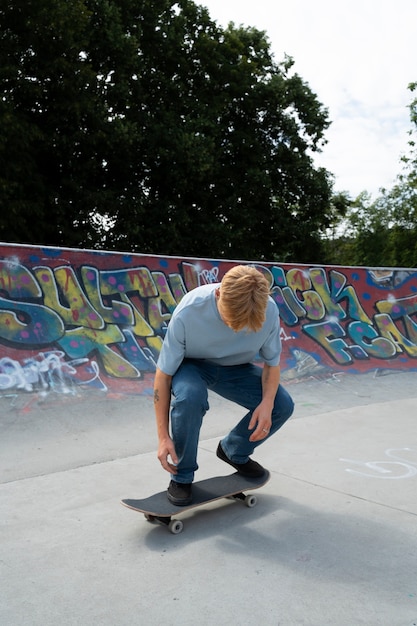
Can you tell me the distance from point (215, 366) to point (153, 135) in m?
17.9

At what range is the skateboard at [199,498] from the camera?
3072 millimetres

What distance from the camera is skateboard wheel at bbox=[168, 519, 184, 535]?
3.07 metres

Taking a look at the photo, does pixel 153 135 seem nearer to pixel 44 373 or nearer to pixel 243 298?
pixel 44 373

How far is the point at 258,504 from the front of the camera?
3486 mm

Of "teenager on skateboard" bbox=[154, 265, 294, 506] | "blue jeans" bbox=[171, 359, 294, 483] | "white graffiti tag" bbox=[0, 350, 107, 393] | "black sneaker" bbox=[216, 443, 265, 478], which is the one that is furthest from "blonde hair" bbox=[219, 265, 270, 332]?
"white graffiti tag" bbox=[0, 350, 107, 393]

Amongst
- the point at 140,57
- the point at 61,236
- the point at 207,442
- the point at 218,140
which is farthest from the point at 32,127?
the point at 207,442

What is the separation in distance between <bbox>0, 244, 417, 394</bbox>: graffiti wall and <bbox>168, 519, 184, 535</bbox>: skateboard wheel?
3.09m

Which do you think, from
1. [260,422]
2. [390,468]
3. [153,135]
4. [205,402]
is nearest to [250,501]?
[260,422]

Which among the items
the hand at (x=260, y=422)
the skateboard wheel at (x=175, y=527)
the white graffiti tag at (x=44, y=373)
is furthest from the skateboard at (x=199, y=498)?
the white graffiti tag at (x=44, y=373)

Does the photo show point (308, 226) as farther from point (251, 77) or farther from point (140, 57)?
point (140, 57)

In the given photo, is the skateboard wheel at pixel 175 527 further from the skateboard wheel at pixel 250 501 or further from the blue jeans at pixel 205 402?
the skateboard wheel at pixel 250 501

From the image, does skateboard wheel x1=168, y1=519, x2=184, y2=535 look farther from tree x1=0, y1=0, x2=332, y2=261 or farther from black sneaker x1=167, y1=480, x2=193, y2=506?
tree x1=0, y1=0, x2=332, y2=261

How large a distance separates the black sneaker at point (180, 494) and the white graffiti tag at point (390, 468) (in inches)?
55.6

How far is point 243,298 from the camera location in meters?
2.83
